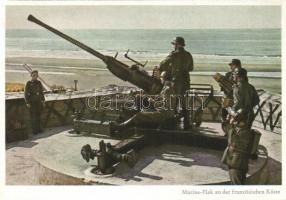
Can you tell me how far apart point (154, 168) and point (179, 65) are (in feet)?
4.28

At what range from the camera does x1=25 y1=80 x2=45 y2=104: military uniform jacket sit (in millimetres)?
5066

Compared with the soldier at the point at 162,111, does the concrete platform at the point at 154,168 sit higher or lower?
lower

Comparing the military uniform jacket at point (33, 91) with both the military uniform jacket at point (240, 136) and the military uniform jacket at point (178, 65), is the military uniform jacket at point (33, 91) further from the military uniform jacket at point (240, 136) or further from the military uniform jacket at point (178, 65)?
the military uniform jacket at point (240, 136)

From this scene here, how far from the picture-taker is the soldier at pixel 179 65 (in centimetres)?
471

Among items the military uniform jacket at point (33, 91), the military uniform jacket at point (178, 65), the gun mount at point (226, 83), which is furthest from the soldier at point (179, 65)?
the military uniform jacket at point (33, 91)

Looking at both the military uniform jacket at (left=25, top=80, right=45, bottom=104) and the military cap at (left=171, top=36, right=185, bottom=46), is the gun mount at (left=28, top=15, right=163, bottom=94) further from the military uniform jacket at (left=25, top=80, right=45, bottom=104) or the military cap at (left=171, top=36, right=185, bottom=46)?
the military uniform jacket at (left=25, top=80, right=45, bottom=104)

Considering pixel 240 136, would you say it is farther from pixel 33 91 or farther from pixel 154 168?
pixel 33 91

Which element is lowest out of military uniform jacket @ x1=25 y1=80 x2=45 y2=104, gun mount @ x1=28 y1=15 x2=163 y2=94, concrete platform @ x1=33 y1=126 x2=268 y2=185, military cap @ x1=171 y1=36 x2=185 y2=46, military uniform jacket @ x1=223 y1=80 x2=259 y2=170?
concrete platform @ x1=33 y1=126 x2=268 y2=185

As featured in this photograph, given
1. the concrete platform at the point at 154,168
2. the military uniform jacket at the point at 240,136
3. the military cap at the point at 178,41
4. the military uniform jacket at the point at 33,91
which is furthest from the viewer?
the military uniform jacket at the point at 33,91

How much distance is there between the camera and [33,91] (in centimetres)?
512

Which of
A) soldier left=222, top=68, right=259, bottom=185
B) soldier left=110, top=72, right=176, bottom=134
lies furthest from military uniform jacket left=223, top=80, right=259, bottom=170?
soldier left=110, top=72, right=176, bottom=134

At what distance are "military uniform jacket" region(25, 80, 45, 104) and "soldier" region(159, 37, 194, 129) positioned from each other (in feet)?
5.22
